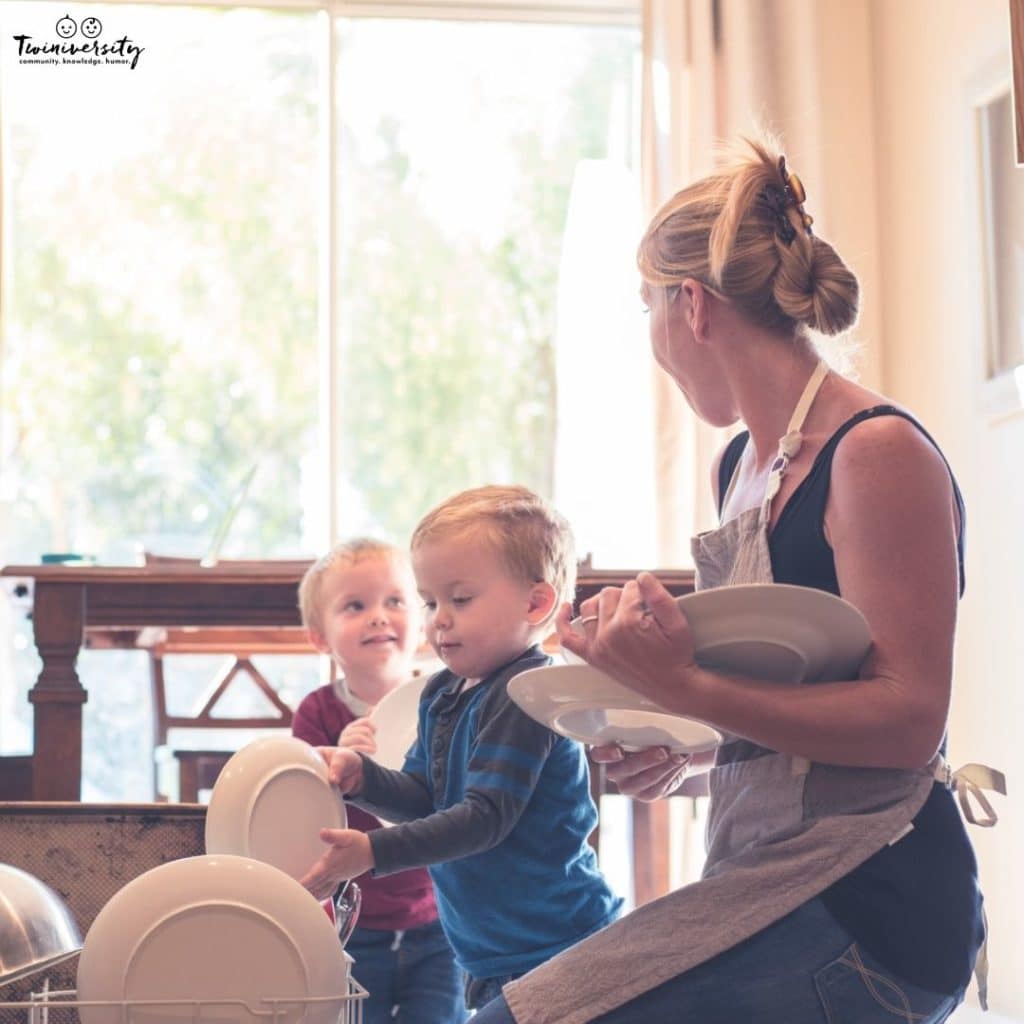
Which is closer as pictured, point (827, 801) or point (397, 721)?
point (827, 801)

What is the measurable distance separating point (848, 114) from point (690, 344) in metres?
3.67

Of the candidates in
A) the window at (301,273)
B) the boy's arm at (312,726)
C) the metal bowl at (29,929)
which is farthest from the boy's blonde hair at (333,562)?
the window at (301,273)

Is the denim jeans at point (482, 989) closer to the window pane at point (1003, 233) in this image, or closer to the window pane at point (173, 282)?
the window pane at point (1003, 233)

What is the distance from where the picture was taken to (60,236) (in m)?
5.07

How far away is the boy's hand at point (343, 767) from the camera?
158 cm

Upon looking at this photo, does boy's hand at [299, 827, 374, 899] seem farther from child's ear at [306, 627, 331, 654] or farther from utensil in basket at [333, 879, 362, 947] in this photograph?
child's ear at [306, 627, 331, 654]

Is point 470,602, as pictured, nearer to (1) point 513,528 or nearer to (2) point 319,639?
(1) point 513,528

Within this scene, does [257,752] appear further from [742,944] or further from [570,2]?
[570,2]

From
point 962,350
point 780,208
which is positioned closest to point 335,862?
point 780,208

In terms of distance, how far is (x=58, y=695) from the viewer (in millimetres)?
2773

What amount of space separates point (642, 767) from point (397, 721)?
48 centimetres

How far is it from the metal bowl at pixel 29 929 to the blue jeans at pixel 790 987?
0.46 metres

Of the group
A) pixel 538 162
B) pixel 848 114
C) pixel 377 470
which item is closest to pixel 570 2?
pixel 538 162

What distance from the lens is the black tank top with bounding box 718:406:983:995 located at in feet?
4.25
